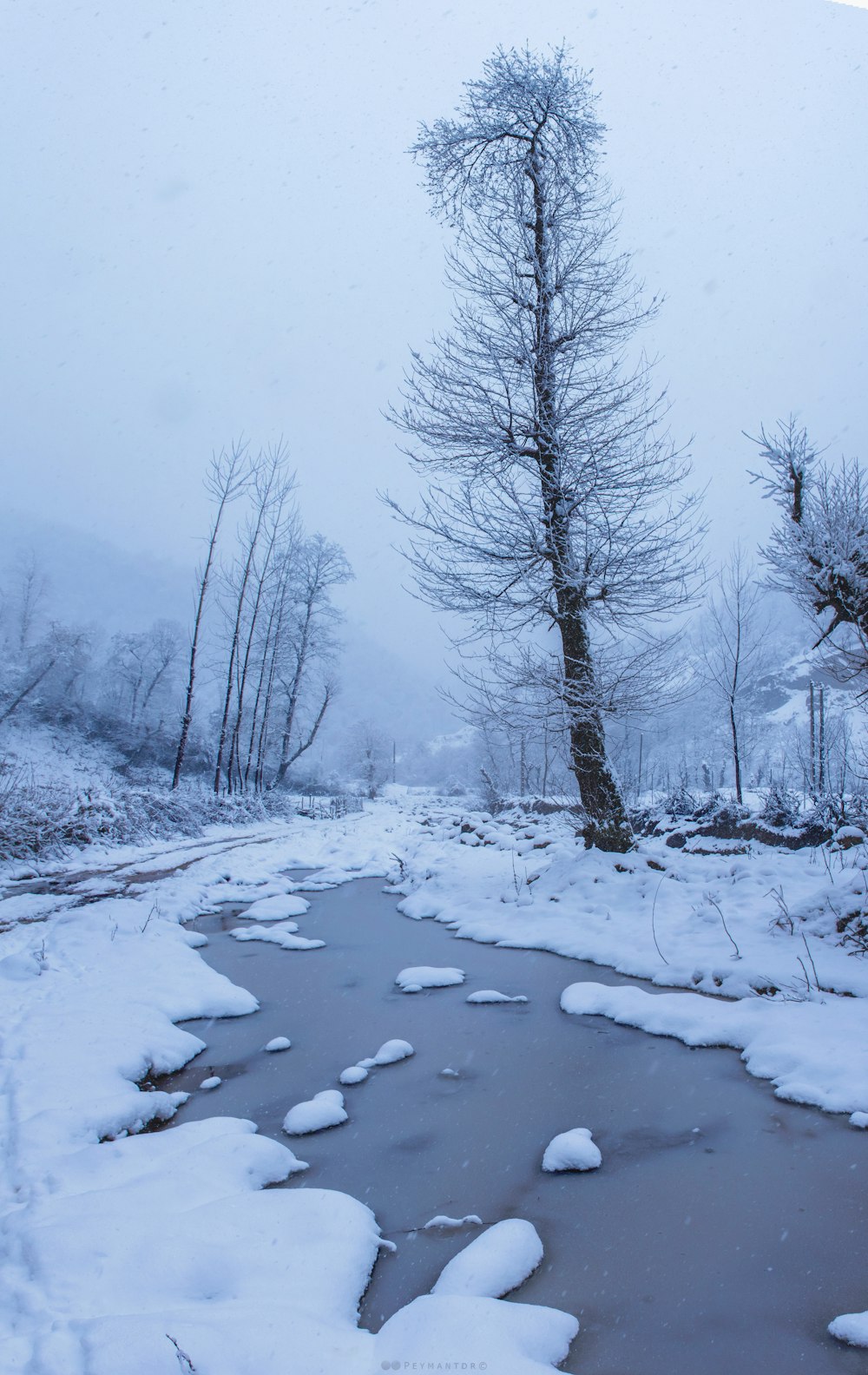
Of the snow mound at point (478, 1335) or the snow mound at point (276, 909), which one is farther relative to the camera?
the snow mound at point (276, 909)

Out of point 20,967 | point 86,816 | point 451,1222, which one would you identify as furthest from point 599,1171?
point 86,816

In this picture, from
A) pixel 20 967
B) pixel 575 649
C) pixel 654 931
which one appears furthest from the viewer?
pixel 575 649

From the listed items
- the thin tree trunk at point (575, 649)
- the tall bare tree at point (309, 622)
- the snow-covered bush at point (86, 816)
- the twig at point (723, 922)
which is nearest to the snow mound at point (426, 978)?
the twig at point (723, 922)

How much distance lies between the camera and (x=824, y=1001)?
4184 mm

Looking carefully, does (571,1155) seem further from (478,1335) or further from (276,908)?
(276,908)

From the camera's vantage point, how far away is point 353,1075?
3.87m

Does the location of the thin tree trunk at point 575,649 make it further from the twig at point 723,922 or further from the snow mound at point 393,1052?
the snow mound at point 393,1052

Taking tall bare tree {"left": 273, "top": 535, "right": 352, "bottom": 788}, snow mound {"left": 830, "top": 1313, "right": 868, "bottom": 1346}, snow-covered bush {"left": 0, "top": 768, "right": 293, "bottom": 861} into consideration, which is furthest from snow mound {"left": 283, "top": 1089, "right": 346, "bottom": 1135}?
tall bare tree {"left": 273, "top": 535, "right": 352, "bottom": 788}

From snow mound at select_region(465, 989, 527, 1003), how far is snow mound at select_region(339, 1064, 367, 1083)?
139cm

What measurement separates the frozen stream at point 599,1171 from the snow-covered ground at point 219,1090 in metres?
0.15

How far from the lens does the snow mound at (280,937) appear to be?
6.79 metres

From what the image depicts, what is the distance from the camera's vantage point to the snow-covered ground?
6.07ft

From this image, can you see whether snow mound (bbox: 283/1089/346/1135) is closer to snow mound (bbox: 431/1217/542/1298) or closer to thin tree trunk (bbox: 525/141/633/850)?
snow mound (bbox: 431/1217/542/1298)

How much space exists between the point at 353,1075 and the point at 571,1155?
4.82 ft
